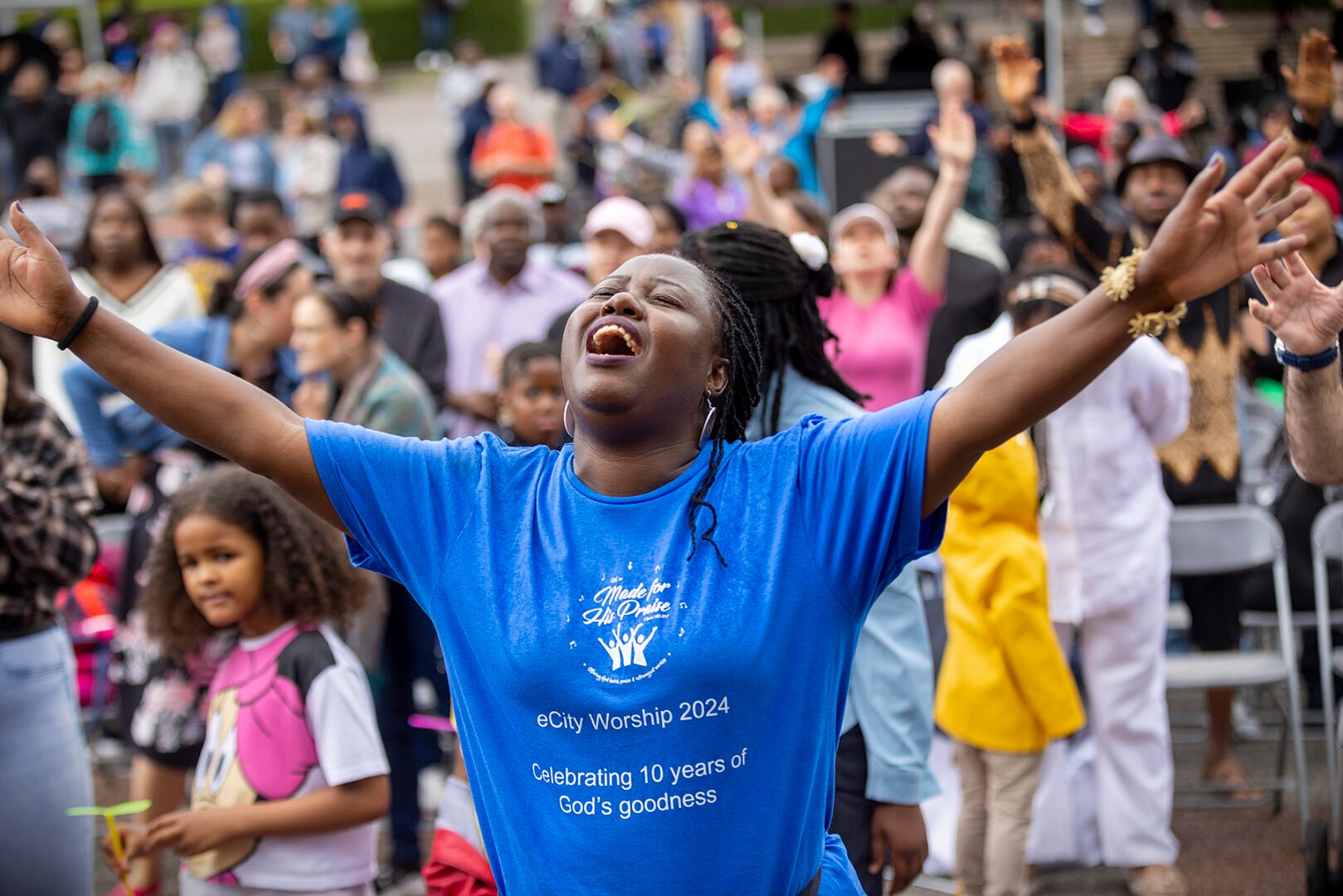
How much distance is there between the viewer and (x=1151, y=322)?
1950 mm

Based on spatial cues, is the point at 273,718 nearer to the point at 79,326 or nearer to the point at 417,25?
the point at 79,326

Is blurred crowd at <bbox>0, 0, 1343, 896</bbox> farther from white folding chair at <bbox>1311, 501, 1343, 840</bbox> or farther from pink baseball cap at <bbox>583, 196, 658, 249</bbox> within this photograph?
white folding chair at <bbox>1311, 501, 1343, 840</bbox>

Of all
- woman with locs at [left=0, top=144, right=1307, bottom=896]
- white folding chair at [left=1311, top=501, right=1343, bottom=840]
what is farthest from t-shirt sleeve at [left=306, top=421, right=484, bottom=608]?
white folding chair at [left=1311, top=501, right=1343, bottom=840]

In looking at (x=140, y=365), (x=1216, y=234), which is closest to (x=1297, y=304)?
(x=1216, y=234)

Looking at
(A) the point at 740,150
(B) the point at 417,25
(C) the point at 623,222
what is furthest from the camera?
(B) the point at 417,25

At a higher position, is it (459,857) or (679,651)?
(679,651)

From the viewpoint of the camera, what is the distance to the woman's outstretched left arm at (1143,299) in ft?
6.23

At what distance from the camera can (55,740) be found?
11.5 feet

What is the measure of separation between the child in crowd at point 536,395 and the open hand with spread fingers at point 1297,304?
269cm

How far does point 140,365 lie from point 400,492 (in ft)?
1.40

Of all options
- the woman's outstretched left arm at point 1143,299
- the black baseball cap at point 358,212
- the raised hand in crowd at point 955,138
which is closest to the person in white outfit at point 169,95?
Answer: the black baseball cap at point 358,212

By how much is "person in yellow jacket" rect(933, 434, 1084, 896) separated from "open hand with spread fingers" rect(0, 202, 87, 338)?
2.88m

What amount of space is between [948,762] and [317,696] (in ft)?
8.24

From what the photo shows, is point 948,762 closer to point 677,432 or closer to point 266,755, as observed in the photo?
point 266,755
